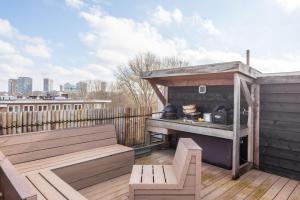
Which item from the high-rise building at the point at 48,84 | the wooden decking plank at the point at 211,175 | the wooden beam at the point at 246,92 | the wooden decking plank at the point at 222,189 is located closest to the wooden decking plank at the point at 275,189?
the wooden decking plank at the point at 222,189

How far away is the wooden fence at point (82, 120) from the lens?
3020 millimetres

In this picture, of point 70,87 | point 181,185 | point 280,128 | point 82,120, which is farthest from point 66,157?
point 70,87

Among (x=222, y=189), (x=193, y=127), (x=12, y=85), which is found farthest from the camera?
(x=12, y=85)

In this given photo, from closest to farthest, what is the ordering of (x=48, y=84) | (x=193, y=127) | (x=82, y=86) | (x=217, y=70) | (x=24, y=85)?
(x=217, y=70) < (x=193, y=127) < (x=82, y=86) < (x=24, y=85) < (x=48, y=84)

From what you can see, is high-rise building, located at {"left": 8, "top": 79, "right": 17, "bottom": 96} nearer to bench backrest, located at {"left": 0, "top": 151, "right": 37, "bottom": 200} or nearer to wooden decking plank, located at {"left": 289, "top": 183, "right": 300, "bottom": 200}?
bench backrest, located at {"left": 0, "top": 151, "right": 37, "bottom": 200}

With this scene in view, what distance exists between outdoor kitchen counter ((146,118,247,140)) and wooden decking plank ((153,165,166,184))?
124 centimetres

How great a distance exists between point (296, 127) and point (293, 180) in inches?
34.4

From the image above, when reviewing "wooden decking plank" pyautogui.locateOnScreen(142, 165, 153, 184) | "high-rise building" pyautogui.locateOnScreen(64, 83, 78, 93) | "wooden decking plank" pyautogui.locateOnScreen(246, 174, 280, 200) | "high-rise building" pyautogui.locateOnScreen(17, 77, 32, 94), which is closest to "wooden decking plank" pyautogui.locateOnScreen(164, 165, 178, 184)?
"wooden decking plank" pyautogui.locateOnScreen(142, 165, 153, 184)

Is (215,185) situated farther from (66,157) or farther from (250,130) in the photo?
(66,157)

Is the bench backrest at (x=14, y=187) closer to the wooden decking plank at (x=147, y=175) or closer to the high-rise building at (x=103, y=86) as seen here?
the wooden decking plank at (x=147, y=175)

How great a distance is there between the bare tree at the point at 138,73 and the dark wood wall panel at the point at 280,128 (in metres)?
7.77

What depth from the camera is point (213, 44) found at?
9.12 meters

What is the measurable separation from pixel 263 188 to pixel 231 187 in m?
0.47

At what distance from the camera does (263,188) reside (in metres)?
3.02
